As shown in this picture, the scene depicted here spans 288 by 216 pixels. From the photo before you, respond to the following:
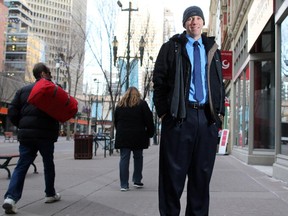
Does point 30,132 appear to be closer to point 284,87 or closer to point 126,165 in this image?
point 126,165

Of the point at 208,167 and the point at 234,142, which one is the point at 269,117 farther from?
the point at 208,167

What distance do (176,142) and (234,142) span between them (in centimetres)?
1697

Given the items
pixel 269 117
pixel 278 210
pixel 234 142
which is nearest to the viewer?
pixel 278 210

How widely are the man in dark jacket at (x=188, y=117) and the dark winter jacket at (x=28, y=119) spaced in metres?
→ 2.65

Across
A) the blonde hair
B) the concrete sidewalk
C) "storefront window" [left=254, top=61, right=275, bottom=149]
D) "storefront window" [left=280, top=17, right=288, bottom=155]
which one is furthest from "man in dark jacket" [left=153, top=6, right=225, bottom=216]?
"storefront window" [left=254, top=61, right=275, bottom=149]

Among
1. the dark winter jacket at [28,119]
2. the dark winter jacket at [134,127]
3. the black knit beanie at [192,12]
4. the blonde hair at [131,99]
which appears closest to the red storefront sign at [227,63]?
the blonde hair at [131,99]

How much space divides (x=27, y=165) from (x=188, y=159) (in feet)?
9.49

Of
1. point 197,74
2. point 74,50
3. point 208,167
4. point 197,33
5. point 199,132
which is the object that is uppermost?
point 74,50

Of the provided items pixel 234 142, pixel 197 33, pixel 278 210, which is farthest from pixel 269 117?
pixel 197 33

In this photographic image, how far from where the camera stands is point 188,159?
12.3 ft

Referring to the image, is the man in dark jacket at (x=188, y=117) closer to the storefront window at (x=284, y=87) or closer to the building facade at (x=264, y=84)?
the building facade at (x=264, y=84)

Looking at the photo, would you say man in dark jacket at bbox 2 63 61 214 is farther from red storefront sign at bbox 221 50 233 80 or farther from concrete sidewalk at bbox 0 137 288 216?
red storefront sign at bbox 221 50 233 80

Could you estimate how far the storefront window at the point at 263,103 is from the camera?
13906 millimetres

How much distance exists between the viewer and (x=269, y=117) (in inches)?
550
